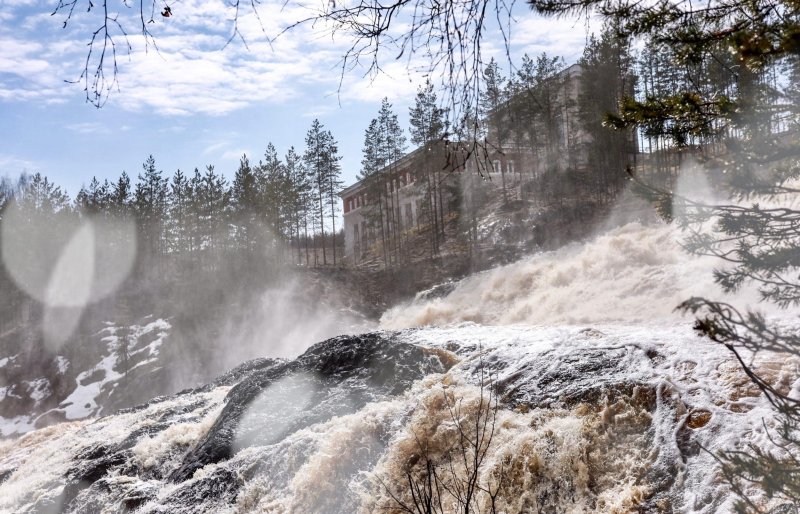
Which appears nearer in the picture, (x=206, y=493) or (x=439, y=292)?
(x=206, y=493)

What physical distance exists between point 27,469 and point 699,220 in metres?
14.8

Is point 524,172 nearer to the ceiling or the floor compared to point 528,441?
nearer to the ceiling

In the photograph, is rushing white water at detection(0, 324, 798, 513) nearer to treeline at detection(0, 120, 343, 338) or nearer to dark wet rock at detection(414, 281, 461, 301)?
dark wet rock at detection(414, 281, 461, 301)

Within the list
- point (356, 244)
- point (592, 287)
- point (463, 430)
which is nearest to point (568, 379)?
point (463, 430)

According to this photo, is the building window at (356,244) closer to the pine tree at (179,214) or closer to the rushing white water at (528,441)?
the pine tree at (179,214)

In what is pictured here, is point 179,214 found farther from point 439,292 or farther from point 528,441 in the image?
point 528,441

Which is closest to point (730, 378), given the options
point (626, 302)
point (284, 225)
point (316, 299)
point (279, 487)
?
point (279, 487)

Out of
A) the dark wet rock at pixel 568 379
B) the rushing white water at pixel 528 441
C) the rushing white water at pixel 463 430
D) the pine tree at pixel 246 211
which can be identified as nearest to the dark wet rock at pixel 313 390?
the rushing white water at pixel 463 430

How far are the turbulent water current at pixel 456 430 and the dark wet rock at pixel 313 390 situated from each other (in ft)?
0.13

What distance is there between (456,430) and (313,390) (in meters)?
4.03

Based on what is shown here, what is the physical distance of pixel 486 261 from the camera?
39.3m

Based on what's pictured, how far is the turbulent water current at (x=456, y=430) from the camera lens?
5816 mm

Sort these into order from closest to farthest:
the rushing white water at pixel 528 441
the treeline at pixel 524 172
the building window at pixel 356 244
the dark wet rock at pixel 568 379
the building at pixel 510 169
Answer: the rushing white water at pixel 528 441
the dark wet rock at pixel 568 379
the treeline at pixel 524 172
the building at pixel 510 169
the building window at pixel 356 244

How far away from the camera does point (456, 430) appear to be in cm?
741
